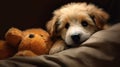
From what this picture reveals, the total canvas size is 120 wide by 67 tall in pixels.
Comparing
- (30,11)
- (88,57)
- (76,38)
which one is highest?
(30,11)

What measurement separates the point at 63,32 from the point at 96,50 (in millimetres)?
302

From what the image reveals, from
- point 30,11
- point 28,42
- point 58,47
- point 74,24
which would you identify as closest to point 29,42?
point 28,42

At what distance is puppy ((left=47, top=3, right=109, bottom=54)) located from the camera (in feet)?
4.80

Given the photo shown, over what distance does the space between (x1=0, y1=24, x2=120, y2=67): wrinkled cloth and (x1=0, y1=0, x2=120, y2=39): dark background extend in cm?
41

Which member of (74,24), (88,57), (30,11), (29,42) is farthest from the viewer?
(30,11)

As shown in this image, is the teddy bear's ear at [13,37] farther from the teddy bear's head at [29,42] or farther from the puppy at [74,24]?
A: the puppy at [74,24]

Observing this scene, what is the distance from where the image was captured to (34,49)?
1.43m

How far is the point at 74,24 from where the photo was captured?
1536 mm

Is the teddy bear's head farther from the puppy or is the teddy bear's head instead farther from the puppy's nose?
the puppy's nose

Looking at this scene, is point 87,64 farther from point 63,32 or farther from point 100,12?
point 100,12

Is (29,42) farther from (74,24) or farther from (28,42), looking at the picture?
(74,24)

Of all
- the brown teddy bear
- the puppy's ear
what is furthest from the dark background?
the brown teddy bear

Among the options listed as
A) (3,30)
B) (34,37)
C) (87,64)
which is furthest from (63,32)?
(3,30)

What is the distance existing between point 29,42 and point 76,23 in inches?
11.8
